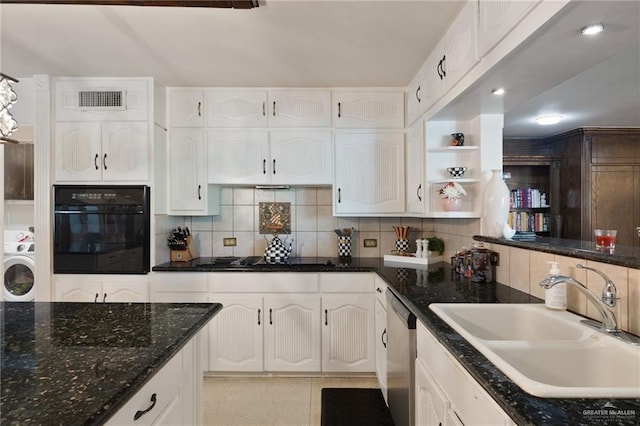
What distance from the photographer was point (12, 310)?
150 cm

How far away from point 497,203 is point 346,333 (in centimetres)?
146

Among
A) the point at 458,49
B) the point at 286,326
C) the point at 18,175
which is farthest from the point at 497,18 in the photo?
the point at 18,175

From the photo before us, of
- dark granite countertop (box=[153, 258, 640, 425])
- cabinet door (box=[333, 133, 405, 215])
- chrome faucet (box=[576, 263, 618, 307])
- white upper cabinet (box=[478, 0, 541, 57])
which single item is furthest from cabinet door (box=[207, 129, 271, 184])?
chrome faucet (box=[576, 263, 618, 307])

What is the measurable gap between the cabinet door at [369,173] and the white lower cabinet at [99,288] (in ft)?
5.51

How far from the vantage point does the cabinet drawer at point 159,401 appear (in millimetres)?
901

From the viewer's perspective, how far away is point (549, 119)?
12.4ft

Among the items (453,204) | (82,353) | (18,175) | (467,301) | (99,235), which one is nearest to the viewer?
(82,353)

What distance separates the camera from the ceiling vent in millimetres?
2727

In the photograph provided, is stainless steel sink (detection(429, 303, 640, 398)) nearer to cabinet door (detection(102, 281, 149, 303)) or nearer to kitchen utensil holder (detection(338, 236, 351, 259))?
kitchen utensil holder (detection(338, 236, 351, 259))

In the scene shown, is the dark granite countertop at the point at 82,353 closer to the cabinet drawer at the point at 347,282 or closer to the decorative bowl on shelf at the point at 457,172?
the cabinet drawer at the point at 347,282

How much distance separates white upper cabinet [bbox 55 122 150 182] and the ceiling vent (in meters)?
0.12

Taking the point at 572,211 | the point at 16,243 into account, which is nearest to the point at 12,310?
the point at 16,243

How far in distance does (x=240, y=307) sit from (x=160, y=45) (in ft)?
6.22

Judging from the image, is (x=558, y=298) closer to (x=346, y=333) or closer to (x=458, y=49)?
(x=458, y=49)
